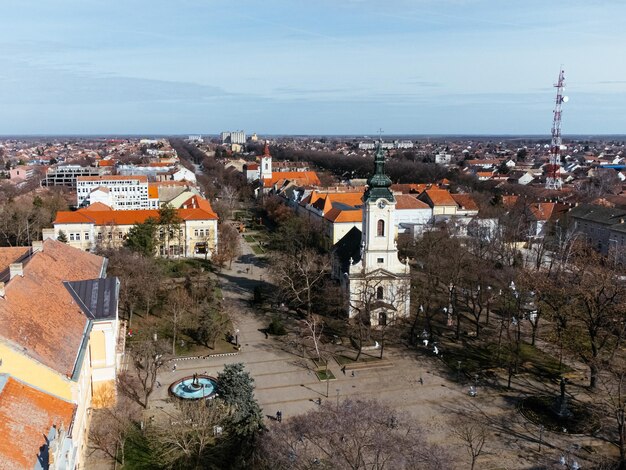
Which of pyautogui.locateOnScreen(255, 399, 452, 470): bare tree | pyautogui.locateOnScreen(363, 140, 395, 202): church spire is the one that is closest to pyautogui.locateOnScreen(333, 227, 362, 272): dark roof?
pyautogui.locateOnScreen(363, 140, 395, 202): church spire

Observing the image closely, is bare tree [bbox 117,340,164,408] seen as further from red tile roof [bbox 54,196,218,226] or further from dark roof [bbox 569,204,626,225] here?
dark roof [bbox 569,204,626,225]

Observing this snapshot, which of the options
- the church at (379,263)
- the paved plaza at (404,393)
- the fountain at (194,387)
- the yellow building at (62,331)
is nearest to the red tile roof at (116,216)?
the yellow building at (62,331)

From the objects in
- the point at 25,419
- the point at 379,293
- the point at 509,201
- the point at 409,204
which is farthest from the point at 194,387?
the point at 509,201

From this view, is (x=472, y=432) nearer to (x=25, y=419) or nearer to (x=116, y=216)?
(x=25, y=419)

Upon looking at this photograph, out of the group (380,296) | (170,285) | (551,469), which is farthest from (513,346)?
(170,285)

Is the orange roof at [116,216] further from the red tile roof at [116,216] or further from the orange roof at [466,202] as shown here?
→ the orange roof at [466,202]

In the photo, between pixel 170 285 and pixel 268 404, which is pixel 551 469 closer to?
pixel 268 404
